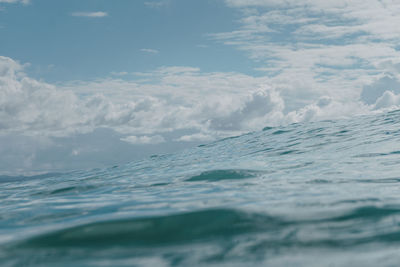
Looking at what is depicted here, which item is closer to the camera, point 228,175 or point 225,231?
point 225,231

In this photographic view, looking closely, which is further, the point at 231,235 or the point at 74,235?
the point at 74,235

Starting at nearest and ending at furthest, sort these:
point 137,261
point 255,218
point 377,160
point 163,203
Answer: point 137,261, point 255,218, point 163,203, point 377,160

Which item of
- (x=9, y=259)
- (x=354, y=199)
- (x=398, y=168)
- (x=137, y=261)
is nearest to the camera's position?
(x=137, y=261)

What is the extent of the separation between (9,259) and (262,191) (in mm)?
4372

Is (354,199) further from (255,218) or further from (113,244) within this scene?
(113,244)

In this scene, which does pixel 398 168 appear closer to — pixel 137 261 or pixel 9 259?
pixel 137 261

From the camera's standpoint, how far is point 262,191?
6547mm

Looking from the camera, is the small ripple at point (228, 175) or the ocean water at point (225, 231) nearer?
the ocean water at point (225, 231)

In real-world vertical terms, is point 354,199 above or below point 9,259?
below

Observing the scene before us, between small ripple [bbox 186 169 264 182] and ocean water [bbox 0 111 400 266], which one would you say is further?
small ripple [bbox 186 169 264 182]

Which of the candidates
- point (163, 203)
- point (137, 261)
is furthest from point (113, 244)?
point (163, 203)

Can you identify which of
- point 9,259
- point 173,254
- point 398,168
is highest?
point 9,259

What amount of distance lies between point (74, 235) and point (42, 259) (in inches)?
27.4

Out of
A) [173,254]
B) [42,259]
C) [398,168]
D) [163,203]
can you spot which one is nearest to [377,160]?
[398,168]
